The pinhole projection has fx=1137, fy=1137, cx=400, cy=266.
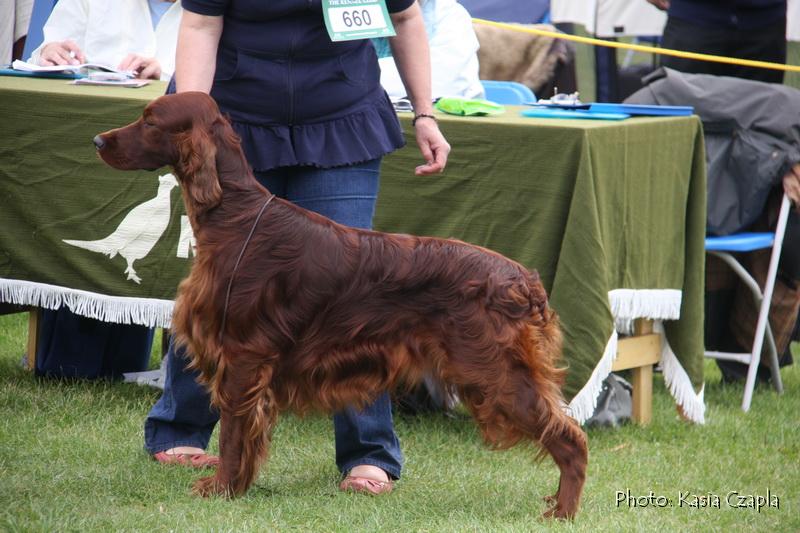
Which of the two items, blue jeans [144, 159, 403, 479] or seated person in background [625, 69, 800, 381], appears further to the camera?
seated person in background [625, 69, 800, 381]

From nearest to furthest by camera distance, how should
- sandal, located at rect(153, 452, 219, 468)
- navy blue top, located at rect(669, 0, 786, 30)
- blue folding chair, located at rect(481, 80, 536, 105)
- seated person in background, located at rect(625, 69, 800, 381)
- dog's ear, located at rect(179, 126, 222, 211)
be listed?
dog's ear, located at rect(179, 126, 222, 211), sandal, located at rect(153, 452, 219, 468), seated person in background, located at rect(625, 69, 800, 381), blue folding chair, located at rect(481, 80, 536, 105), navy blue top, located at rect(669, 0, 786, 30)

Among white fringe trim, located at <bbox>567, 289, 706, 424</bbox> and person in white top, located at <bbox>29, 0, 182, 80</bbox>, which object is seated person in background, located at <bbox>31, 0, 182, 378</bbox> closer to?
person in white top, located at <bbox>29, 0, 182, 80</bbox>

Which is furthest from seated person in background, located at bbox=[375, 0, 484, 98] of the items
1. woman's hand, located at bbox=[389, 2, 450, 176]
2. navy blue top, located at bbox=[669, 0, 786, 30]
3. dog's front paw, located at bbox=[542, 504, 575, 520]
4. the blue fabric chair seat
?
dog's front paw, located at bbox=[542, 504, 575, 520]

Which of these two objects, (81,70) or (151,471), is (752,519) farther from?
(81,70)

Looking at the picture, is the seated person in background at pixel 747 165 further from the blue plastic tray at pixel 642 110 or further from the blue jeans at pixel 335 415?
the blue jeans at pixel 335 415

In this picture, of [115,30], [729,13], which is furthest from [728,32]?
[115,30]

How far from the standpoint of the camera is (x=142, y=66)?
476 cm

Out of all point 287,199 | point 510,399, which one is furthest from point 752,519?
point 287,199

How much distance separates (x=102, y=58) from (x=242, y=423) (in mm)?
2744

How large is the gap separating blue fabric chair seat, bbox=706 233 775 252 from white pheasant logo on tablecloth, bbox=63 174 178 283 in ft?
7.25

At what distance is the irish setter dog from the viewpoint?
9.47ft

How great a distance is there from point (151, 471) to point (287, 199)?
3.03 feet

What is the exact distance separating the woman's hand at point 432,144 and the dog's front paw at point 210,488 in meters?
1.02

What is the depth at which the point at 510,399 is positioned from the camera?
9.62 ft
